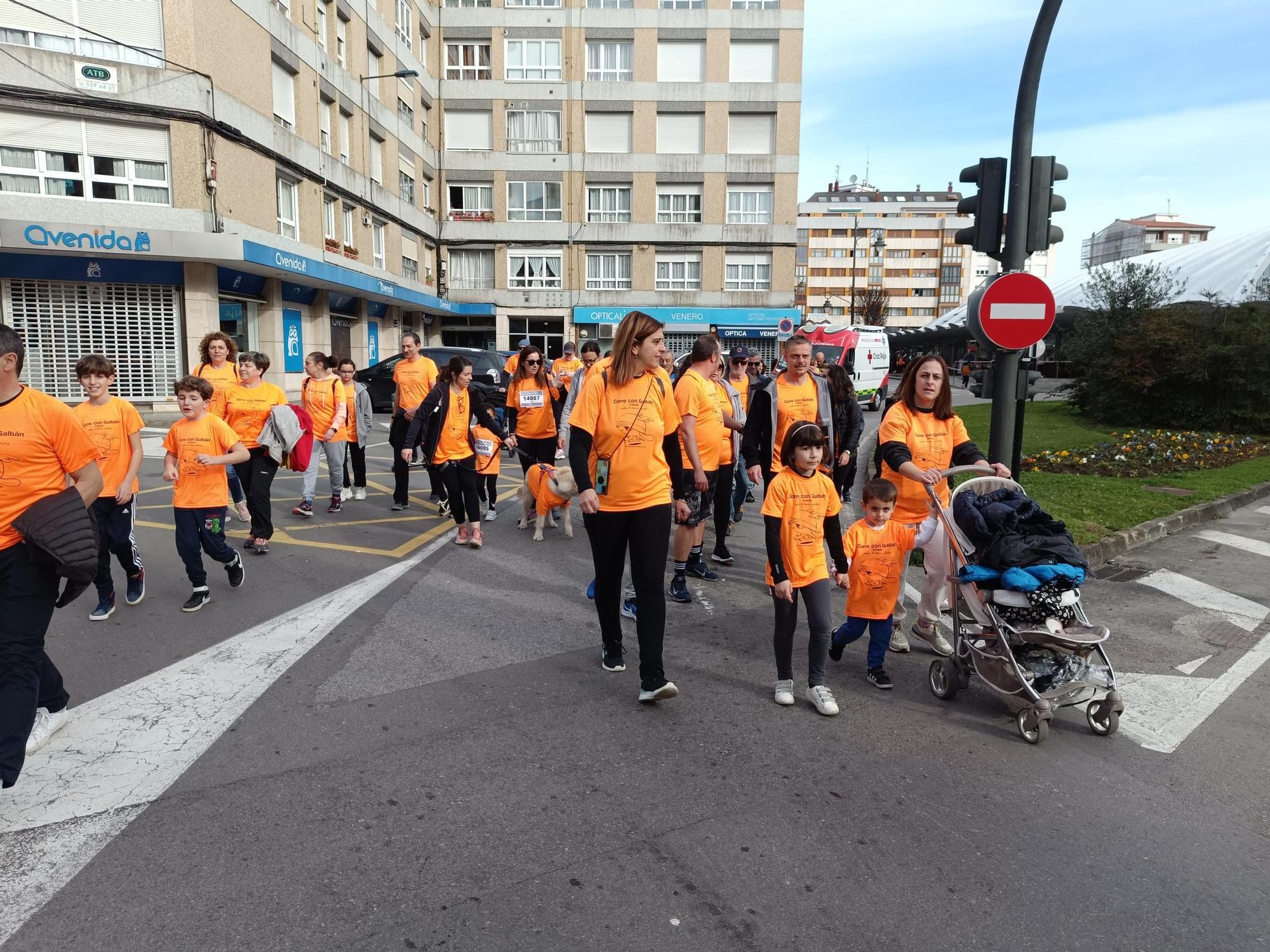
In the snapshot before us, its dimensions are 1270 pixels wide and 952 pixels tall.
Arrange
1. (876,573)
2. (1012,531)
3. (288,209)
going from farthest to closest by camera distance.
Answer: (288,209) → (876,573) → (1012,531)

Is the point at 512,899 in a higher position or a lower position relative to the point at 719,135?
lower

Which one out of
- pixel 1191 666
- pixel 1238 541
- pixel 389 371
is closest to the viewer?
pixel 1191 666

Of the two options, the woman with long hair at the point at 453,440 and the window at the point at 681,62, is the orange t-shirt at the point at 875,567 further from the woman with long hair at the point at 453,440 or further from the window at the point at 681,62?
the window at the point at 681,62

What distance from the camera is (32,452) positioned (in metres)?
3.26

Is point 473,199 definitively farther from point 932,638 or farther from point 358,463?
point 932,638

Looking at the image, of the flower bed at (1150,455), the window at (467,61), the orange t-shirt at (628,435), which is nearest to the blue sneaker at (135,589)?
the orange t-shirt at (628,435)

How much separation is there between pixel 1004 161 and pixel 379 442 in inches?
511

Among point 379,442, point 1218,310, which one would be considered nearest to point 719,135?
point 1218,310

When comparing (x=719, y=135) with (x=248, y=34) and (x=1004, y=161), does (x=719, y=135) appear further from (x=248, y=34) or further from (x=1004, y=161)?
(x=1004, y=161)

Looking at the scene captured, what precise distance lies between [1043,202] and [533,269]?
3471 centimetres

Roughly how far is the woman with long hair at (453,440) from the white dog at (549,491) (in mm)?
652

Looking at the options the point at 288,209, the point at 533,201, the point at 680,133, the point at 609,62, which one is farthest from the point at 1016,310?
the point at 609,62

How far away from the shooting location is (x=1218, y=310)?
18.7 meters

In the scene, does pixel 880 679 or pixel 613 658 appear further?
pixel 613 658
